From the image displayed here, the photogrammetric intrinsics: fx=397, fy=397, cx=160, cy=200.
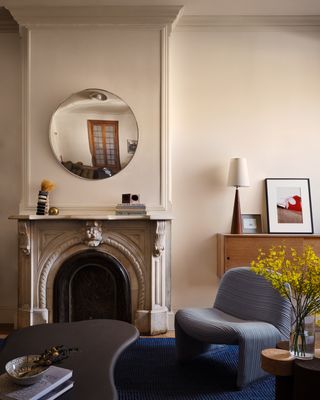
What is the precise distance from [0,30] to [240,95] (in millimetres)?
2518

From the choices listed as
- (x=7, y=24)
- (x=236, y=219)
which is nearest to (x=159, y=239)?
(x=236, y=219)

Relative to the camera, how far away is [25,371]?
1.72 metres

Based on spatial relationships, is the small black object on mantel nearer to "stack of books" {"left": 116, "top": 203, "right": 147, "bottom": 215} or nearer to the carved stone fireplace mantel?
"stack of books" {"left": 116, "top": 203, "right": 147, "bottom": 215}

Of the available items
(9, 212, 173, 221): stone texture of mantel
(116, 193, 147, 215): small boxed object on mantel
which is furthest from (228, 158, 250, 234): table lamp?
(116, 193, 147, 215): small boxed object on mantel

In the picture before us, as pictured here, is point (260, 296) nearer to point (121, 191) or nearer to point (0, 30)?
point (121, 191)

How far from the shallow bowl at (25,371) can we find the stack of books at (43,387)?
2 cm

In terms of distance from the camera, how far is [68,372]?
1753mm

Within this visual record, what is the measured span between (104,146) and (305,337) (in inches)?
100

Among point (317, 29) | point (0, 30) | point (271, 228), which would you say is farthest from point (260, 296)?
point (0, 30)

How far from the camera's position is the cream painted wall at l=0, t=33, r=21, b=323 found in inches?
158

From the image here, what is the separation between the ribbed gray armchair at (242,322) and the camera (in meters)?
2.51

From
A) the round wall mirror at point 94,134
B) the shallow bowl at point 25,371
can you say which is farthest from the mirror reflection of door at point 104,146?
the shallow bowl at point 25,371

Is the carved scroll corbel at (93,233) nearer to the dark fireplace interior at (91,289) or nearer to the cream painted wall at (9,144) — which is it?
the dark fireplace interior at (91,289)

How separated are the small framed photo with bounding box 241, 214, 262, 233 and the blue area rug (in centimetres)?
121
